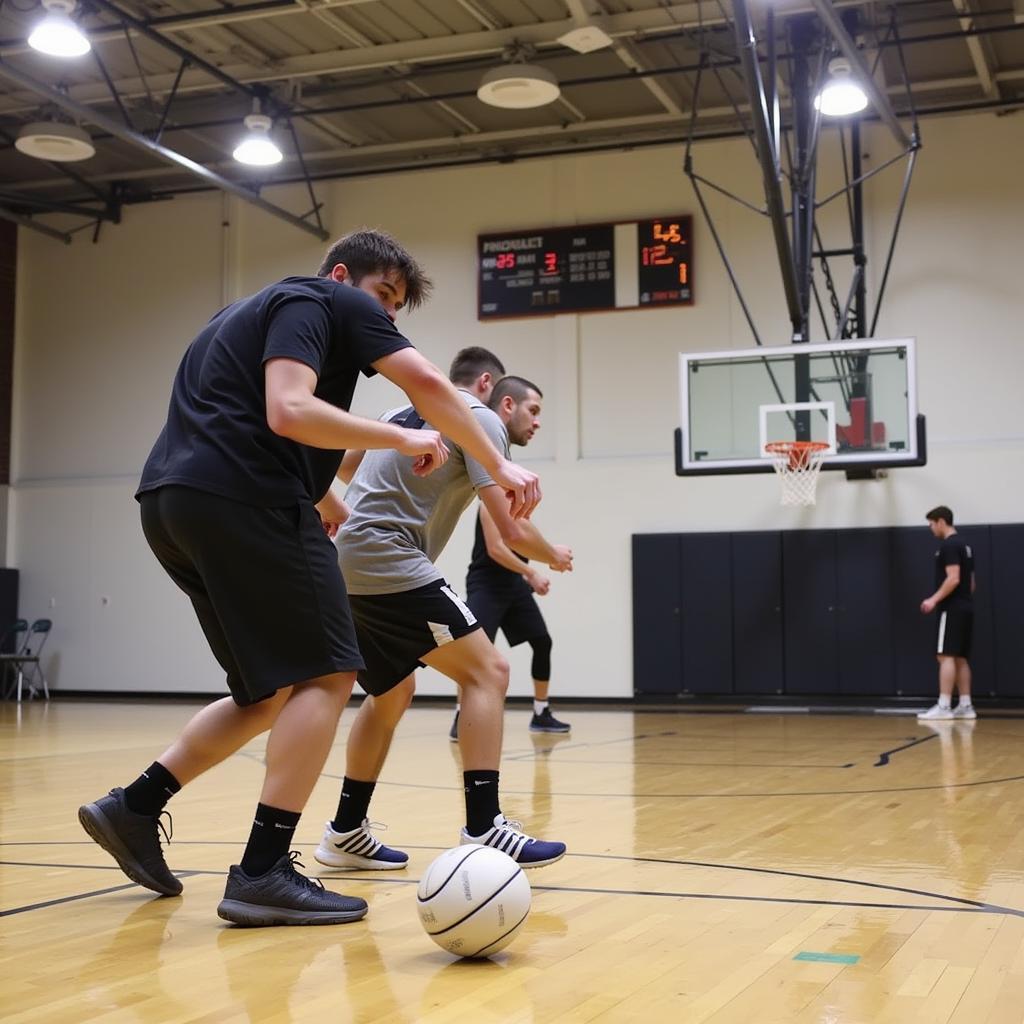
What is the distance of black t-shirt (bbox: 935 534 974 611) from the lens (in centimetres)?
1277

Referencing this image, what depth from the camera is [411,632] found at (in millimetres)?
4008

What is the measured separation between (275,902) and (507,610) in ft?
22.6

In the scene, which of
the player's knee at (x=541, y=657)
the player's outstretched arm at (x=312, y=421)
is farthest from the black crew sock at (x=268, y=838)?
the player's knee at (x=541, y=657)

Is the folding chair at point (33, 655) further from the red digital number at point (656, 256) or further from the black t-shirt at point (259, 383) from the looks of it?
the black t-shirt at point (259, 383)

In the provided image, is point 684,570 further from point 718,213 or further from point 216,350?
point 216,350

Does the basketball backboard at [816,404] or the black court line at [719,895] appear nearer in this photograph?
the black court line at [719,895]

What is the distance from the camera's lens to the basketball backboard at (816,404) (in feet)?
A: 39.6

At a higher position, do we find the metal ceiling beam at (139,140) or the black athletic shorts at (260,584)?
the metal ceiling beam at (139,140)

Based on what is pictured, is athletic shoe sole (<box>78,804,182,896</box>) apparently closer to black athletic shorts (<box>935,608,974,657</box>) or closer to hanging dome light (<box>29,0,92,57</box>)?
hanging dome light (<box>29,0,92,57</box>)

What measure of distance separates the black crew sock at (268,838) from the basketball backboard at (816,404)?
967 cm

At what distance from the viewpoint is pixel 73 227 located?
19.2 meters

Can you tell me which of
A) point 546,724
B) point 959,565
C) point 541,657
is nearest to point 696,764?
point 541,657

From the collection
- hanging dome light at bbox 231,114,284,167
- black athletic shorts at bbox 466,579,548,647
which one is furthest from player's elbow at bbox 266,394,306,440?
hanging dome light at bbox 231,114,284,167

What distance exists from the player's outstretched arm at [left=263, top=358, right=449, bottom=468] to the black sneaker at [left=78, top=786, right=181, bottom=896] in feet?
3.73
